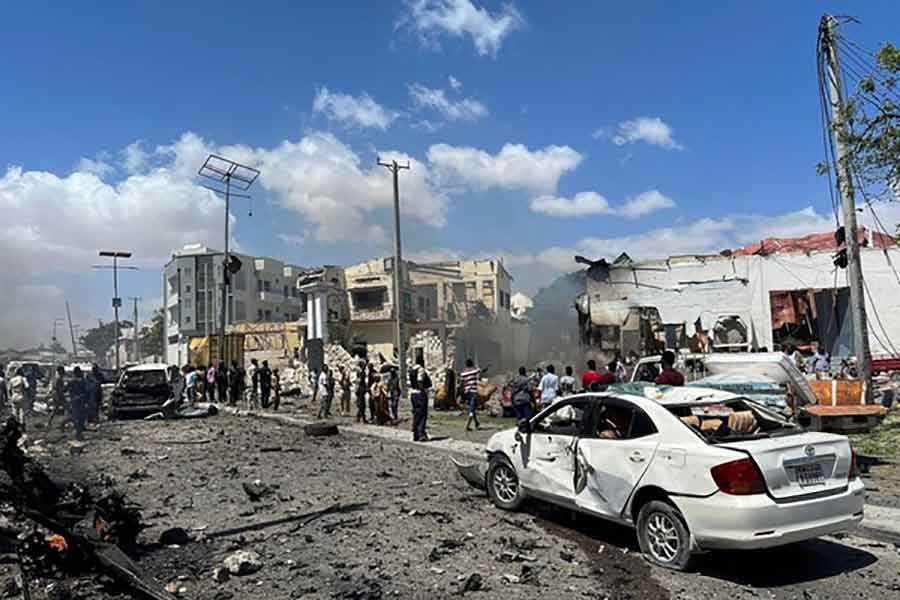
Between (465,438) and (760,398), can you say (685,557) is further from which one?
(465,438)

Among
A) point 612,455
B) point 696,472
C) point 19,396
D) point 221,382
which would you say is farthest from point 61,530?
point 221,382

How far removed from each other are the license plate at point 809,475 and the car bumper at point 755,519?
13cm

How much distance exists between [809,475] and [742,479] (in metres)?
0.69

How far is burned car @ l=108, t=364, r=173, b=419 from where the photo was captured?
68.4ft

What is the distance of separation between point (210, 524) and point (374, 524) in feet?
5.94

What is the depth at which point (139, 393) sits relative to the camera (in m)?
21.0

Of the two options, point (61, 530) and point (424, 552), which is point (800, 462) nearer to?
point (424, 552)

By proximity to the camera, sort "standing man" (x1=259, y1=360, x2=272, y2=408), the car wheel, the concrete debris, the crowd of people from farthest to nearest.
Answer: "standing man" (x1=259, y1=360, x2=272, y2=408) < the crowd of people < the car wheel < the concrete debris

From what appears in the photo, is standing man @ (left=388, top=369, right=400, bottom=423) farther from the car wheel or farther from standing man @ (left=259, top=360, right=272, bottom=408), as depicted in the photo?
the car wheel

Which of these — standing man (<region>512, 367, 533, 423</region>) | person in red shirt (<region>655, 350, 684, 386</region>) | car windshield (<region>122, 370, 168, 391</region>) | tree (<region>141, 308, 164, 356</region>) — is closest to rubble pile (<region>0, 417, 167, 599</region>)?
person in red shirt (<region>655, 350, 684, 386</region>)

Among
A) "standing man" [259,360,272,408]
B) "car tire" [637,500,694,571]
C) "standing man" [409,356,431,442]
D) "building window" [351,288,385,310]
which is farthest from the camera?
"building window" [351,288,385,310]

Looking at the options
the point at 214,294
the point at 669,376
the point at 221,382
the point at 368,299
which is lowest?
the point at 221,382

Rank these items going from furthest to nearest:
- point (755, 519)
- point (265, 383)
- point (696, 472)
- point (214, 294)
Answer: point (214, 294), point (265, 383), point (696, 472), point (755, 519)

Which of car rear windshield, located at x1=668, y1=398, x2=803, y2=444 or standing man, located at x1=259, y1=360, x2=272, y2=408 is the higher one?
car rear windshield, located at x1=668, y1=398, x2=803, y2=444
